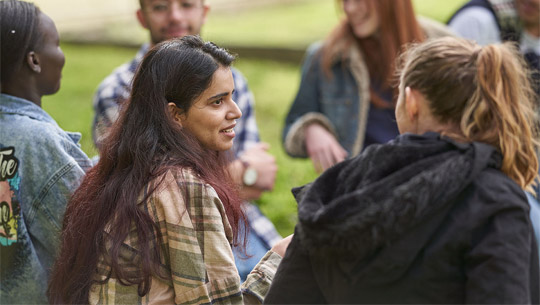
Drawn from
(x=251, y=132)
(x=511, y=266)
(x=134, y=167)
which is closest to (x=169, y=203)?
(x=134, y=167)

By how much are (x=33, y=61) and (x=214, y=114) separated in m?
0.77

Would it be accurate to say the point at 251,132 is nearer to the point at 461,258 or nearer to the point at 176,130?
the point at 176,130

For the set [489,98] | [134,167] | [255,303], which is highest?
[489,98]

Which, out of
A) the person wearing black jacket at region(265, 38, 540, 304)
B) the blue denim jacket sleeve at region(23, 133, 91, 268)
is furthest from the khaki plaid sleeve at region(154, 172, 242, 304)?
the blue denim jacket sleeve at region(23, 133, 91, 268)

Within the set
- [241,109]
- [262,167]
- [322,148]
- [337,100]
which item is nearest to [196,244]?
[262,167]

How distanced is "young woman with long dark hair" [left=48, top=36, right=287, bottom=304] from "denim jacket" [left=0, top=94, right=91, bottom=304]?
0.47ft

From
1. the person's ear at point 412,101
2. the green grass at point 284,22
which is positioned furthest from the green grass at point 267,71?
the person's ear at point 412,101

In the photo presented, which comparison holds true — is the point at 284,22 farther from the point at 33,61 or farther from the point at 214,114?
the point at 214,114

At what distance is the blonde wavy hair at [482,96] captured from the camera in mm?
1765

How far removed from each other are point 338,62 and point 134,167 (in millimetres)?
2031

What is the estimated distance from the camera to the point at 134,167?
2.03m

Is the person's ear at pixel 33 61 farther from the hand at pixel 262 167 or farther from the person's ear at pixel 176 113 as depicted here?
the hand at pixel 262 167

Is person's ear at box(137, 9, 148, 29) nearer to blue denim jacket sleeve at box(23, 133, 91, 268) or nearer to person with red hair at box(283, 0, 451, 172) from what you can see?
person with red hair at box(283, 0, 451, 172)

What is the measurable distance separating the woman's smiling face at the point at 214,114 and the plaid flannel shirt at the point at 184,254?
0.22 metres
